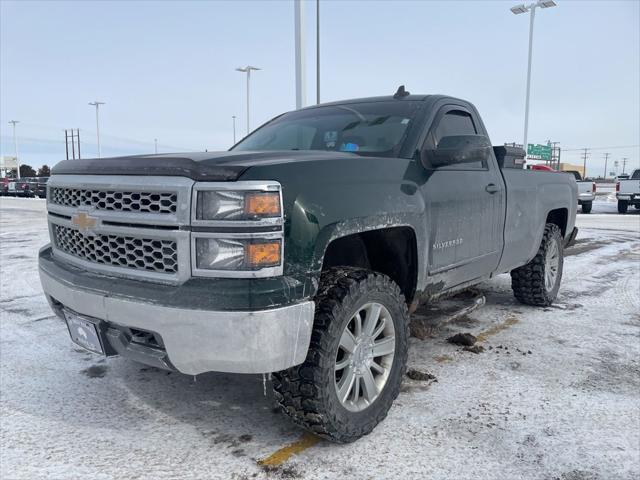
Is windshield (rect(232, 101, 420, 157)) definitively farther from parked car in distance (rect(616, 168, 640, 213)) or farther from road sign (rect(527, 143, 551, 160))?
road sign (rect(527, 143, 551, 160))

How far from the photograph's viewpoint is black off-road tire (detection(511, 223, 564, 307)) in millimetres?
5109

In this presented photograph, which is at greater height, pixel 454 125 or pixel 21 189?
pixel 454 125

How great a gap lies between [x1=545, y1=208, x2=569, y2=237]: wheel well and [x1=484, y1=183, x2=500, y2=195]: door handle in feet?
6.20

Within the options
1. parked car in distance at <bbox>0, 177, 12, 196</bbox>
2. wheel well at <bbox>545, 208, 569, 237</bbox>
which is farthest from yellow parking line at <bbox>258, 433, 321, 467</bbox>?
parked car in distance at <bbox>0, 177, 12, 196</bbox>

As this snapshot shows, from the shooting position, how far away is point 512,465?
2.42m

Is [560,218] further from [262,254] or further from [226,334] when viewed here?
[226,334]

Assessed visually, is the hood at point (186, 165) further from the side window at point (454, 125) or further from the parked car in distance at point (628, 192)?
the parked car in distance at point (628, 192)

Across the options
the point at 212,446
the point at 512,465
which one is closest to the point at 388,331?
the point at 512,465

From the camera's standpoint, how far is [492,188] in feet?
13.1

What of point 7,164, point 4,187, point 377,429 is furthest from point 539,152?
point 7,164

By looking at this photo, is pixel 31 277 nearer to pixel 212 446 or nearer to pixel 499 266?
pixel 212 446

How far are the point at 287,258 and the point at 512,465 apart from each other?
1.42 meters

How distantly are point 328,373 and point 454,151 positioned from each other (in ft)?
5.16

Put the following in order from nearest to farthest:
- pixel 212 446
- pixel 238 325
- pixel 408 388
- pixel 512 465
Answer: pixel 238 325, pixel 512 465, pixel 212 446, pixel 408 388
